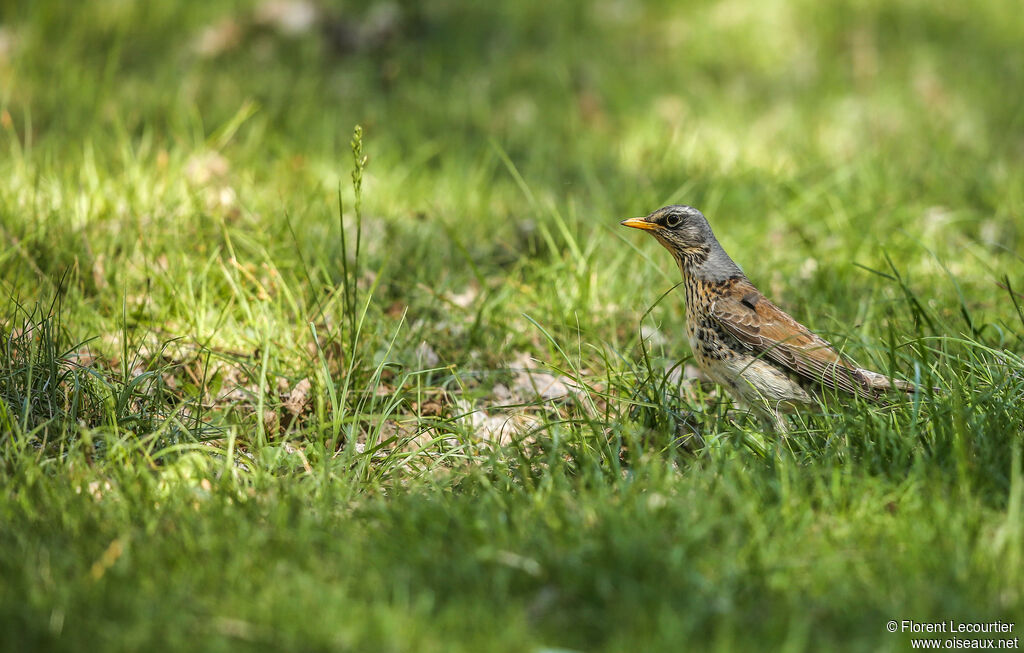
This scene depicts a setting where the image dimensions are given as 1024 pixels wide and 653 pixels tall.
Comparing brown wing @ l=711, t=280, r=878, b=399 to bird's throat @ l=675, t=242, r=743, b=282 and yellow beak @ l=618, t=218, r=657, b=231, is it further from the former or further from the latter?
yellow beak @ l=618, t=218, r=657, b=231

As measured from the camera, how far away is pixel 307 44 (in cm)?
838

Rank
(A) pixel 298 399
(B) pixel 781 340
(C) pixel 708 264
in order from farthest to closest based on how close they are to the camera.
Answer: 1. (C) pixel 708 264
2. (B) pixel 781 340
3. (A) pixel 298 399

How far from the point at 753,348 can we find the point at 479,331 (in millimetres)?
1216

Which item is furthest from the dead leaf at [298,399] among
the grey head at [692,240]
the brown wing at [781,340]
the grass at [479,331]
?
the brown wing at [781,340]

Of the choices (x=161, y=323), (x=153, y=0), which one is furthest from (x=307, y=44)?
(x=161, y=323)

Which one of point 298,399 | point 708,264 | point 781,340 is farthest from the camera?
point 708,264

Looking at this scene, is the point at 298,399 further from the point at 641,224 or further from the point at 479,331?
the point at 641,224

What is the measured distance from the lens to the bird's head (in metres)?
4.43

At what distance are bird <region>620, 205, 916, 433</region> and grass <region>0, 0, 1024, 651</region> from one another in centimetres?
16

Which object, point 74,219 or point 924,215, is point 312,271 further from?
point 924,215

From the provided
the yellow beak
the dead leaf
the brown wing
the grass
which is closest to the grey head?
the yellow beak

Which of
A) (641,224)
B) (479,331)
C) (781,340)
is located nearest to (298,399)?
(479,331)

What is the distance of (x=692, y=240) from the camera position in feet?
14.6

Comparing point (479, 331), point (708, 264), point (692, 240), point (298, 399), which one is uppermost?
point (692, 240)
